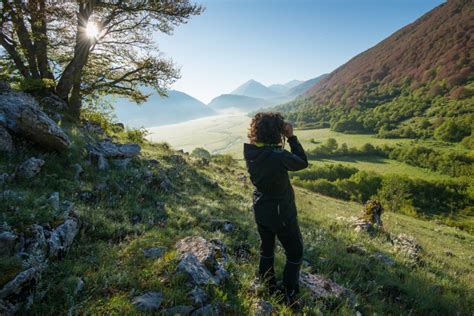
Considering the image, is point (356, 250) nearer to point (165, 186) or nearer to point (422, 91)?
point (165, 186)

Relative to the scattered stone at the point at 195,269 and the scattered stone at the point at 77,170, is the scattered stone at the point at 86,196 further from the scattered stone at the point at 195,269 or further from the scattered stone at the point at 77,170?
the scattered stone at the point at 195,269

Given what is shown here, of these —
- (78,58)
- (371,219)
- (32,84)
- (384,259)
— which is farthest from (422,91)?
(32,84)

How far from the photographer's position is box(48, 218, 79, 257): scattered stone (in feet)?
12.5

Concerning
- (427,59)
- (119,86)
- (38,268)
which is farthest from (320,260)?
(427,59)

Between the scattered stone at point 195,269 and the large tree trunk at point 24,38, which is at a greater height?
the large tree trunk at point 24,38

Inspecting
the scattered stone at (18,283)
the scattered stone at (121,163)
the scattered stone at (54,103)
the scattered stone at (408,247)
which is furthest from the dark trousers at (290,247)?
the scattered stone at (54,103)

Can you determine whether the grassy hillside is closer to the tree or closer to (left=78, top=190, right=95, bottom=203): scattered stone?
(left=78, top=190, right=95, bottom=203): scattered stone

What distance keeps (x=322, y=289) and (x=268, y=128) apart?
121 inches

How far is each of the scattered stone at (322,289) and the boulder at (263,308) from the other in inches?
41.3

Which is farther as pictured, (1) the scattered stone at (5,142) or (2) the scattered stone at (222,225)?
(2) the scattered stone at (222,225)

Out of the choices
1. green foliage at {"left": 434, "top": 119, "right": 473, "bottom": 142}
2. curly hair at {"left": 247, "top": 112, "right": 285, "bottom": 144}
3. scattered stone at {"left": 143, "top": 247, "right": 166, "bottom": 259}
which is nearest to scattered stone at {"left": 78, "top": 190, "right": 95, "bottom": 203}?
scattered stone at {"left": 143, "top": 247, "right": 166, "bottom": 259}

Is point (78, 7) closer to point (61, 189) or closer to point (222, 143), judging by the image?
point (61, 189)

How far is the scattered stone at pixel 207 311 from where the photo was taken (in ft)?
10.5

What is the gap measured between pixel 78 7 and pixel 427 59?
726ft
